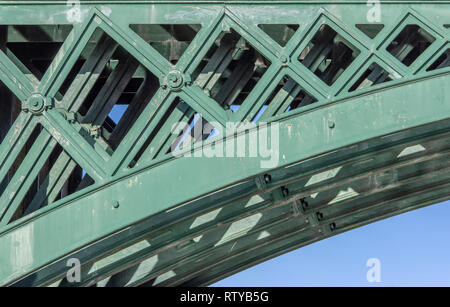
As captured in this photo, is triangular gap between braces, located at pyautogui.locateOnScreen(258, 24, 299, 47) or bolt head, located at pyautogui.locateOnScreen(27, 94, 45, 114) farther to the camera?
triangular gap between braces, located at pyautogui.locateOnScreen(258, 24, 299, 47)

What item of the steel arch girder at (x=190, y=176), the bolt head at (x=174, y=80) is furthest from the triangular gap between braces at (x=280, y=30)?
the steel arch girder at (x=190, y=176)

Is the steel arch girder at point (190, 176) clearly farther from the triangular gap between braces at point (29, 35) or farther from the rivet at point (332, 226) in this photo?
the rivet at point (332, 226)

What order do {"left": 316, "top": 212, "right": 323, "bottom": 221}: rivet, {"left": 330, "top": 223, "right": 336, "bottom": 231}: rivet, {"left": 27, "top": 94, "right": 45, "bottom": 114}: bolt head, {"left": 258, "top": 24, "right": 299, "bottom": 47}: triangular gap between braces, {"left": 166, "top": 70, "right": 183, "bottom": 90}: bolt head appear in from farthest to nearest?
1. {"left": 330, "top": 223, "right": 336, "bottom": 231}: rivet
2. {"left": 316, "top": 212, "right": 323, "bottom": 221}: rivet
3. {"left": 258, "top": 24, "right": 299, "bottom": 47}: triangular gap between braces
4. {"left": 27, "top": 94, "right": 45, "bottom": 114}: bolt head
5. {"left": 166, "top": 70, "right": 183, "bottom": 90}: bolt head

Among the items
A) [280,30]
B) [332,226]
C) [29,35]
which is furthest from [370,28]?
[332,226]

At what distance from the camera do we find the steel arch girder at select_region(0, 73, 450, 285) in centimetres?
807

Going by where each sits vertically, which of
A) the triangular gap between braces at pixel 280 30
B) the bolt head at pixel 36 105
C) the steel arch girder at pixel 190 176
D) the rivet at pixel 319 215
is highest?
the rivet at pixel 319 215

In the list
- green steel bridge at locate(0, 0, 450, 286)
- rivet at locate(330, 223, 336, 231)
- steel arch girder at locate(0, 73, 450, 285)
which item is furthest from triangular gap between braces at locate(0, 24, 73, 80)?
rivet at locate(330, 223, 336, 231)

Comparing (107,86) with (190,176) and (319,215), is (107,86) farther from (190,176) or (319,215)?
(319,215)

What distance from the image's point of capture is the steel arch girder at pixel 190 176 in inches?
318

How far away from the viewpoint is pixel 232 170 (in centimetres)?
814

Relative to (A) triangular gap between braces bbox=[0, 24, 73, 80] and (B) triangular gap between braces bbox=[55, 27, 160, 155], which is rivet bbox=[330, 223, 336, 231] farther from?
(A) triangular gap between braces bbox=[0, 24, 73, 80]

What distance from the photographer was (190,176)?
815 cm
